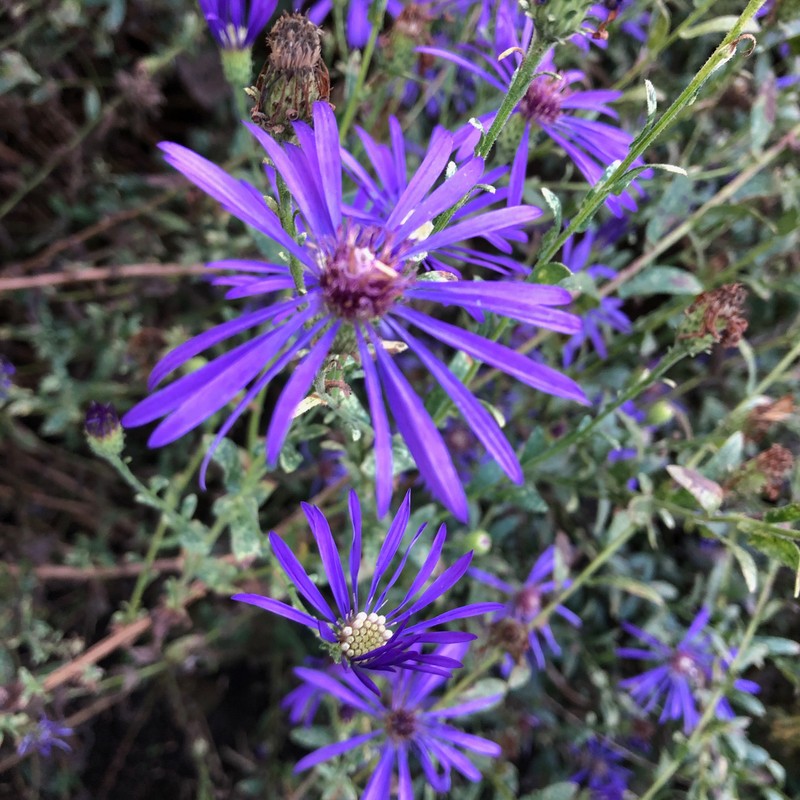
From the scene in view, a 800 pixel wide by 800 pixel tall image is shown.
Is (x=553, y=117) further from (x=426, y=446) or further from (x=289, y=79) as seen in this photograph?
(x=426, y=446)

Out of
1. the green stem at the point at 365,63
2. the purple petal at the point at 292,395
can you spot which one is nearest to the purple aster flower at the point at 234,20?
the green stem at the point at 365,63

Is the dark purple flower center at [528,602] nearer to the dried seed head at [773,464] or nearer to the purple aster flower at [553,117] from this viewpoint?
the dried seed head at [773,464]


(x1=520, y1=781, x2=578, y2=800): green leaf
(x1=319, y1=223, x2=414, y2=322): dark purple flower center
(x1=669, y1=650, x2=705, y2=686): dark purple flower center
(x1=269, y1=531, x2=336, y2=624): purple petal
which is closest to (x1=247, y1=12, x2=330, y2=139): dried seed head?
(x1=319, y1=223, x2=414, y2=322): dark purple flower center

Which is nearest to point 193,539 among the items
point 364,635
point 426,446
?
point 364,635

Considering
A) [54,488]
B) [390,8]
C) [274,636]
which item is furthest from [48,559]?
[390,8]

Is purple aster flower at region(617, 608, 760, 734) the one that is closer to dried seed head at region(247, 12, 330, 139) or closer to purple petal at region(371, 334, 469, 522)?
purple petal at region(371, 334, 469, 522)

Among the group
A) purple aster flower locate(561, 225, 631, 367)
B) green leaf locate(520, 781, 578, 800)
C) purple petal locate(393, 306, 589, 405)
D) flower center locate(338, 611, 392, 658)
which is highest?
purple petal locate(393, 306, 589, 405)
